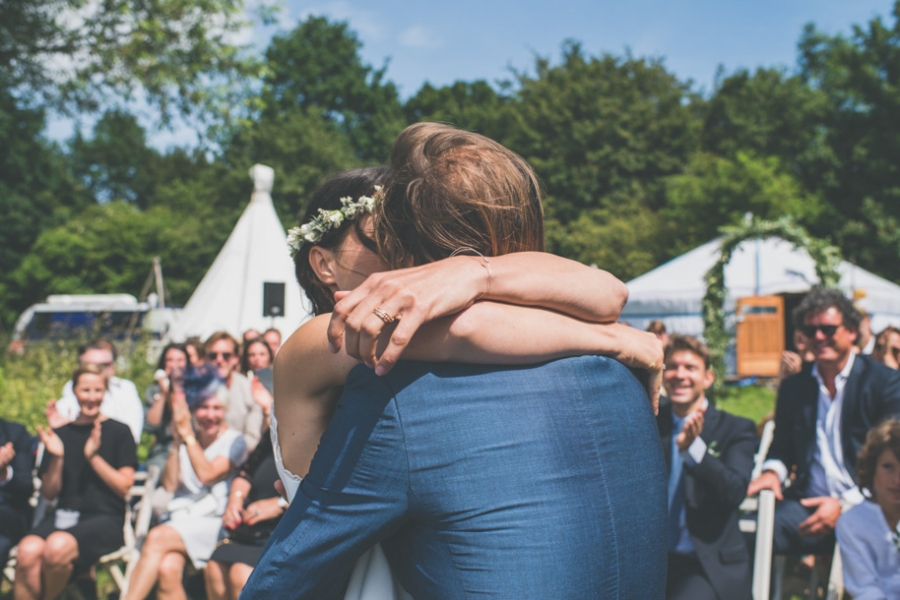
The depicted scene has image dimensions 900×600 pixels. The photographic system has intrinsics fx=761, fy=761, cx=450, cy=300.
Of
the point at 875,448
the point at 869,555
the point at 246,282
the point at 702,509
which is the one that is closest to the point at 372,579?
the point at 702,509

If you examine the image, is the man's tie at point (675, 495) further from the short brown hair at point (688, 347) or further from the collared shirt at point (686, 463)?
the short brown hair at point (688, 347)

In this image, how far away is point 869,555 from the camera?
3793 mm

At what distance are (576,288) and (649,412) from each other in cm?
30

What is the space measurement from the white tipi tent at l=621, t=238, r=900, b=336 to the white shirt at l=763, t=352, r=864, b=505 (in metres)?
12.0

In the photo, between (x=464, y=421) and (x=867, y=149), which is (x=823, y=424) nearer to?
(x=464, y=421)

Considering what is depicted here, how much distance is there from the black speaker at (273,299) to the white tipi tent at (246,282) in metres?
2.72

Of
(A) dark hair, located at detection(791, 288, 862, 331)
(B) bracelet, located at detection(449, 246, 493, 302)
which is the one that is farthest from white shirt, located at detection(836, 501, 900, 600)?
(B) bracelet, located at detection(449, 246, 493, 302)

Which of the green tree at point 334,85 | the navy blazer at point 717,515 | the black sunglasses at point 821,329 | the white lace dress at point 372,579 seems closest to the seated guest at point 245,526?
the navy blazer at point 717,515

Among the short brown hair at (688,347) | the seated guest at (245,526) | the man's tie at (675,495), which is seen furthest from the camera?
the short brown hair at (688,347)

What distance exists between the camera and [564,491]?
133cm

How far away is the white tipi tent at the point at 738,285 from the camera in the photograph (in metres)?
17.0

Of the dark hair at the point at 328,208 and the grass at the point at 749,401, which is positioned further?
the grass at the point at 749,401

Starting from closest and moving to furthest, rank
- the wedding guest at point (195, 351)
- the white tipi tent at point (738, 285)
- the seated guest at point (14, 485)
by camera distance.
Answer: the seated guest at point (14, 485) → the wedding guest at point (195, 351) → the white tipi tent at point (738, 285)

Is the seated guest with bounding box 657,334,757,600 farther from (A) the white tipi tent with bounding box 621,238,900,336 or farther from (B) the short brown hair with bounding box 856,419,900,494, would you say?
(A) the white tipi tent with bounding box 621,238,900,336
